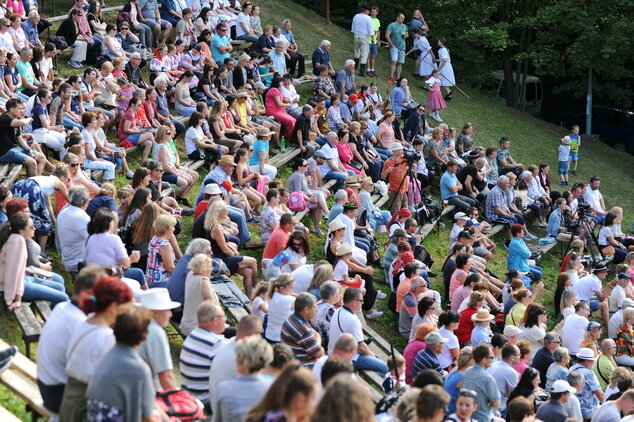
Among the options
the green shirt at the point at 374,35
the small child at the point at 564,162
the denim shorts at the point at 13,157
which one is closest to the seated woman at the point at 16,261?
the denim shorts at the point at 13,157

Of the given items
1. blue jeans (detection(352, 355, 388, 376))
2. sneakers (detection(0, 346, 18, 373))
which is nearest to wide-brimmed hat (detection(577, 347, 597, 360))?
blue jeans (detection(352, 355, 388, 376))

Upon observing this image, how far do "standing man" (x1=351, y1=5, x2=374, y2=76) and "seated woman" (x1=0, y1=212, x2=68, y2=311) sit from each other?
15736 millimetres

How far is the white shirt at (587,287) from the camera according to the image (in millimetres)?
15008

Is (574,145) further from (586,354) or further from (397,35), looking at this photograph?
(586,354)

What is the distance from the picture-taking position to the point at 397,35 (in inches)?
946

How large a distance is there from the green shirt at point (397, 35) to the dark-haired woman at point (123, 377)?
1927 cm

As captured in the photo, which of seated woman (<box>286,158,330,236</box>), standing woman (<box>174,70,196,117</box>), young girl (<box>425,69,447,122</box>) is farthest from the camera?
young girl (<box>425,69,447,122</box>)

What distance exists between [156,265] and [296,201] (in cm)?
426

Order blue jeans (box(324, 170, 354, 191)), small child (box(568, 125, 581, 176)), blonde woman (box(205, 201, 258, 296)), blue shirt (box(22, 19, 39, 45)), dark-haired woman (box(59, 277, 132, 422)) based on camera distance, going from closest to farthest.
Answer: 1. dark-haired woman (box(59, 277, 132, 422))
2. blonde woman (box(205, 201, 258, 296))
3. blue jeans (box(324, 170, 354, 191))
4. blue shirt (box(22, 19, 39, 45))
5. small child (box(568, 125, 581, 176))

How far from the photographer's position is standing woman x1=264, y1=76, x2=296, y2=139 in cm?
1750

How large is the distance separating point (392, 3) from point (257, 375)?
921 inches

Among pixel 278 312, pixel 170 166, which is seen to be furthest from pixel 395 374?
pixel 170 166

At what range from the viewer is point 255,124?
1688 centimetres

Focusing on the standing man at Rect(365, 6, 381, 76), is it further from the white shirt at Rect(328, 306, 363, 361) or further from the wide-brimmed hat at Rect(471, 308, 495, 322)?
the white shirt at Rect(328, 306, 363, 361)
